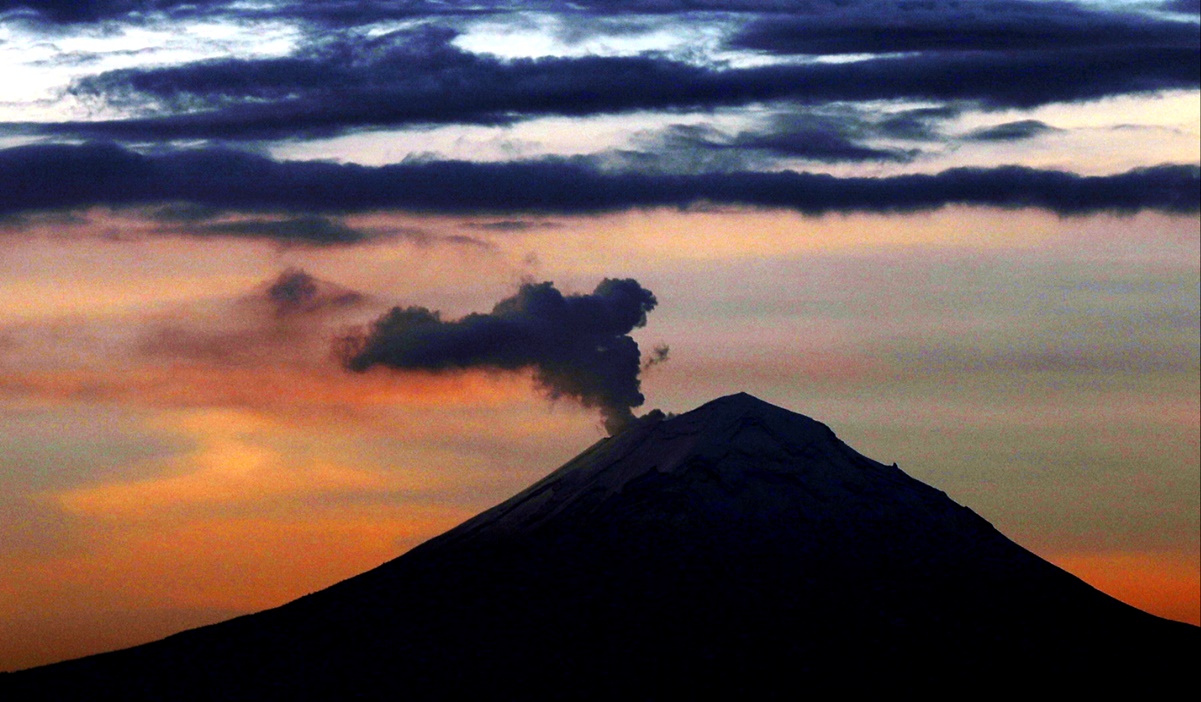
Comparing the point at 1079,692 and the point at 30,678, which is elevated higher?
the point at 30,678

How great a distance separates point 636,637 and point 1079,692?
34132 millimetres

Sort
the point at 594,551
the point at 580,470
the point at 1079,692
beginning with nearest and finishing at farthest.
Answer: the point at 1079,692 < the point at 594,551 < the point at 580,470

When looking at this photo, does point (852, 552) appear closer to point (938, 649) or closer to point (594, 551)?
point (938, 649)

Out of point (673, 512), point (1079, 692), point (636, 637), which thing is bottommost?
point (1079, 692)

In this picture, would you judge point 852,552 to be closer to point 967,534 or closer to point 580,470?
point 967,534

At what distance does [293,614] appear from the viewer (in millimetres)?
143625

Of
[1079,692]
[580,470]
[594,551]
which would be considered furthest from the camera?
[580,470]

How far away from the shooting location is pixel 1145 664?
136 m

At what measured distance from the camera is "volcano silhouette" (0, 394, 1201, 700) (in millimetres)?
130625

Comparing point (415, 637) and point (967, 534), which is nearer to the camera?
point (415, 637)

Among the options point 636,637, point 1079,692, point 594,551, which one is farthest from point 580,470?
point 1079,692

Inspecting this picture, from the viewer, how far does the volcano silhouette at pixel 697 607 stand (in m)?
131

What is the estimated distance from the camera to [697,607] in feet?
449

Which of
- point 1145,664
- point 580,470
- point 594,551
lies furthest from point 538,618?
point 1145,664
